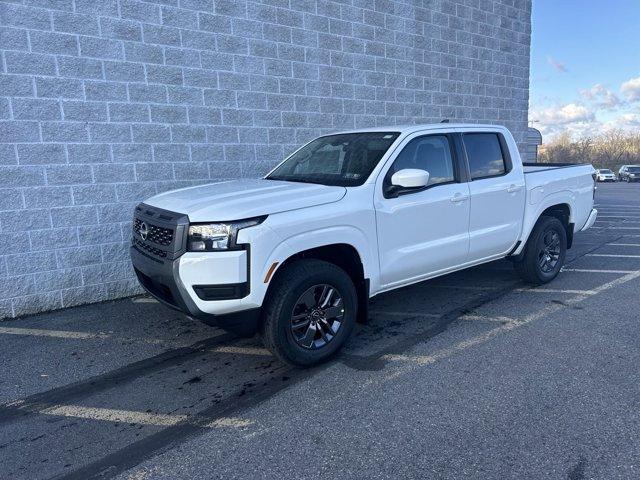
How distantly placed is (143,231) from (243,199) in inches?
39.0

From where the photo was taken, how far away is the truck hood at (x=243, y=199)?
3.63 metres

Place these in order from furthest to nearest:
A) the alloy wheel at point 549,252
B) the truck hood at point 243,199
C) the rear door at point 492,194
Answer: the alloy wheel at point 549,252 < the rear door at point 492,194 < the truck hood at point 243,199

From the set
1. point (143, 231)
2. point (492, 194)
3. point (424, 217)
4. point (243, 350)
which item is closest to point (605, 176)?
point (492, 194)

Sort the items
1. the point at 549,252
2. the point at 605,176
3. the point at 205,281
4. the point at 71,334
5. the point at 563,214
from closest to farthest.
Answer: the point at 205,281
the point at 71,334
the point at 549,252
the point at 563,214
the point at 605,176

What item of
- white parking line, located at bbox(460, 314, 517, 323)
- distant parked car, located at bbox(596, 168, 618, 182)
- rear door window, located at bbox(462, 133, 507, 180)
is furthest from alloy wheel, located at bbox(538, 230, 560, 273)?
distant parked car, located at bbox(596, 168, 618, 182)

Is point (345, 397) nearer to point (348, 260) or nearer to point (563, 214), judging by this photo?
point (348, 260)

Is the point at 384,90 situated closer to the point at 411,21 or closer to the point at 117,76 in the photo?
the point at 411,21

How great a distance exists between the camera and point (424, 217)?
4621 millimetres

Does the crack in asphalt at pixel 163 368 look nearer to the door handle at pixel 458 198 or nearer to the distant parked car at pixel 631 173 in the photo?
the door handle at pixel 458 198

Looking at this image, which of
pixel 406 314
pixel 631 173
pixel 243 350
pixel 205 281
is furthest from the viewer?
pixel 631 173

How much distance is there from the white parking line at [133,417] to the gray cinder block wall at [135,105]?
2.57 metres

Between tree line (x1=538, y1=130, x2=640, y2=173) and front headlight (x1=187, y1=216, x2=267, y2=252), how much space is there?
69.8 metres

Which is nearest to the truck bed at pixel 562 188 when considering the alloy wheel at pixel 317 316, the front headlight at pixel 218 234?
the alloy wheel at pixel 317 316

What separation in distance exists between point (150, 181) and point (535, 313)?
468cm
